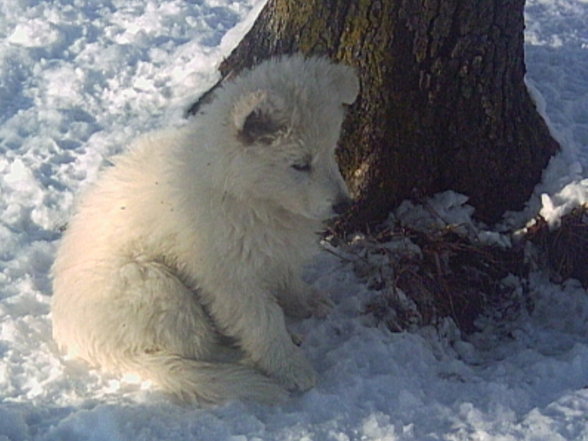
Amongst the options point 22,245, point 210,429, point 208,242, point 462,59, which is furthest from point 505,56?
point 22,245

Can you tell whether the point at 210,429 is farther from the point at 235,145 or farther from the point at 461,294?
the point at 461,294

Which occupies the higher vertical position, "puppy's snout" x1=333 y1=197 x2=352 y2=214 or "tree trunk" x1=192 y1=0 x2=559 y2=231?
"tree trunk" x1=192 y1=0 x2=559 y2=231

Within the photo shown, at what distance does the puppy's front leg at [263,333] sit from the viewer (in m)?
3.63

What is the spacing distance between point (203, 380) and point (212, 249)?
0.58 m

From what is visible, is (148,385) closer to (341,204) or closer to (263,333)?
(263,333)

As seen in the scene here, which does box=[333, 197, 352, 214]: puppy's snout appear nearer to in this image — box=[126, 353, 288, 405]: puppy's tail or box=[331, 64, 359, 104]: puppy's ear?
box=[331, 64, 359, 104]: puppy's ear

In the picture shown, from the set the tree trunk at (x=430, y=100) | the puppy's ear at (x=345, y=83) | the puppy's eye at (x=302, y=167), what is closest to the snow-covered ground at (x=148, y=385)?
the tree trunk at (x=430, y=100)

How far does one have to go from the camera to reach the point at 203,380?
351cm

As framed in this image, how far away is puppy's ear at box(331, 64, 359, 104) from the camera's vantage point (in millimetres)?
3525

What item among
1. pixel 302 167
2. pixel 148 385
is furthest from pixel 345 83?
pixel 148 385

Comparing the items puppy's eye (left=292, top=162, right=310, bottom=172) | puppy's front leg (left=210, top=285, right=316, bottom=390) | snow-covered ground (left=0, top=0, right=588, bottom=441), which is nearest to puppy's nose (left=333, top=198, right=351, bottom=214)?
puppy's eye (left=292, top=162, right=310, bottom=172)

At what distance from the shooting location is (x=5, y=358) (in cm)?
371

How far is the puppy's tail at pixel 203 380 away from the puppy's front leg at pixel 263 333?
83mm

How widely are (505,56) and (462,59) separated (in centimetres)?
27
